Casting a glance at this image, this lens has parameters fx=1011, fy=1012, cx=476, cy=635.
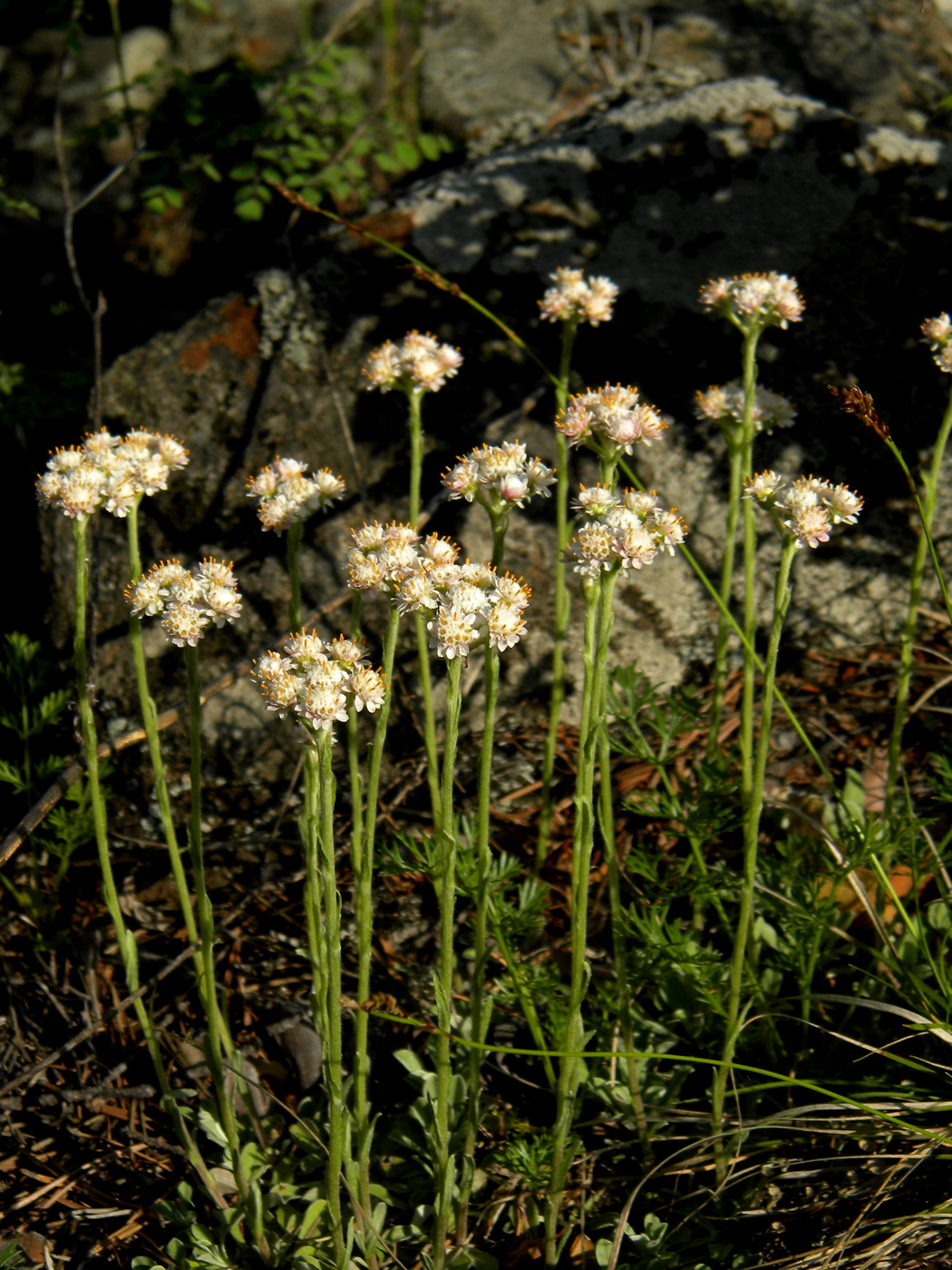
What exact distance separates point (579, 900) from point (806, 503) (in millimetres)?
898

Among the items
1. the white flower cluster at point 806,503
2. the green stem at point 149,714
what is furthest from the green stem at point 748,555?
the green stem at point 149,714

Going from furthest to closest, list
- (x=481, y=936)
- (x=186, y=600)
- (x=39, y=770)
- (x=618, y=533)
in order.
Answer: (x=39, y=770)
(x=481, y=936)
(x=186, y=600)
(x=618, y=533)

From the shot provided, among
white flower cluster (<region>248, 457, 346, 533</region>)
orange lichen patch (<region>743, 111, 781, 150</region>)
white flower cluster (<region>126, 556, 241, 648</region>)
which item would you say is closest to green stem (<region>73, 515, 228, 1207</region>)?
white flower cluster (<region>126, 556, 241, 648</region>)

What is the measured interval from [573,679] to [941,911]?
1201 millimetres

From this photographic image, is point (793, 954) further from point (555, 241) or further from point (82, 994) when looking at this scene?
point (555, 241)

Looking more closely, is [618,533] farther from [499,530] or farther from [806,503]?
[806,503]

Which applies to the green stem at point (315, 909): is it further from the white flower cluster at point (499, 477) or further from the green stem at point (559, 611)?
the green stem at point (559, 611)

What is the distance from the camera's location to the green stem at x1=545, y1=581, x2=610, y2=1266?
1.88m

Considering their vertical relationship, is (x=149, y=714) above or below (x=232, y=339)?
below

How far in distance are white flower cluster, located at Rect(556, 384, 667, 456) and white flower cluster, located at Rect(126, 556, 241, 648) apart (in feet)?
2.42

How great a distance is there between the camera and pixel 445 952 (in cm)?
192

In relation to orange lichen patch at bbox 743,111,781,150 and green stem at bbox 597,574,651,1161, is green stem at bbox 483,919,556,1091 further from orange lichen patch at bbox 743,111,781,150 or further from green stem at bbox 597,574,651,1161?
orange lichen patch at bbox 743,111,781,150

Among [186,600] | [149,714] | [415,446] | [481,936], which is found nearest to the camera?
[186,600]

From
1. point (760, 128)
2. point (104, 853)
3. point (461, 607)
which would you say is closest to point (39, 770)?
point (104, 853)
